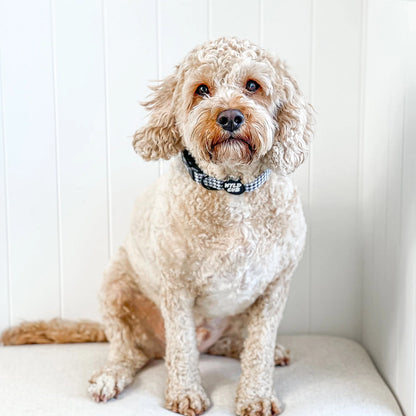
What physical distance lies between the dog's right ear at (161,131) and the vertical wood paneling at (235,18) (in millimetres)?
465

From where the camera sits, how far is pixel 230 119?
1.26 metres

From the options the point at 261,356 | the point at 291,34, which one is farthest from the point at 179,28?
the point at 261,356

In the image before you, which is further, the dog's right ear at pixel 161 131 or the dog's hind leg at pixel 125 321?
the dog's hind leg at pixel 125 321

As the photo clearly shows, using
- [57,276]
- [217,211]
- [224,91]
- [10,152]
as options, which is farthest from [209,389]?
[10,152]

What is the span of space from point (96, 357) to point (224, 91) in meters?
0.93

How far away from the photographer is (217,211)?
56.4 inches

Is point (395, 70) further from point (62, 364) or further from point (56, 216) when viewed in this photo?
point (62, 364)

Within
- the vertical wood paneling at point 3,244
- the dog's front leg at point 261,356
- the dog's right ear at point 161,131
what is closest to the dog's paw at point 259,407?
the dog's front leg at point 261,356

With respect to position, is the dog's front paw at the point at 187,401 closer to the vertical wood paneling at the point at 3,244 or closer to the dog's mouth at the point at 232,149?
the dog's mouth at the point at 232,149

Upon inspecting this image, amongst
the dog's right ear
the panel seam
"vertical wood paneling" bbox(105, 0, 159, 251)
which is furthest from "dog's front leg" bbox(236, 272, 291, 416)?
the panel seam

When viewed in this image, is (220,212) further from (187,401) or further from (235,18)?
(235,18)

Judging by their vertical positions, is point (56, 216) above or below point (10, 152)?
below

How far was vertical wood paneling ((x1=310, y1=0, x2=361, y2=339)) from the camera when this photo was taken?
185cm

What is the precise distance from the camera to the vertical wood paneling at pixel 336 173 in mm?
1847
